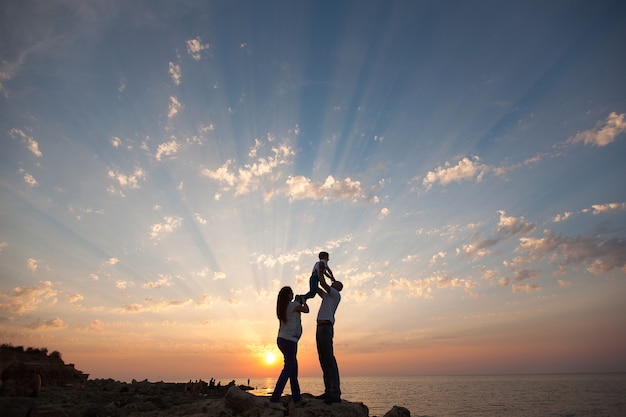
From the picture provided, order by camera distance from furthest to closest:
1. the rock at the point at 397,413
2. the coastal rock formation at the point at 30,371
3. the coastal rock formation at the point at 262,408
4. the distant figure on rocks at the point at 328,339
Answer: the rock at the point at 397,413, the coastal rock formation at the point at 30,371, the distant figure on rocks at the point at 328,339, the coastal rock formation at the point at 262,408

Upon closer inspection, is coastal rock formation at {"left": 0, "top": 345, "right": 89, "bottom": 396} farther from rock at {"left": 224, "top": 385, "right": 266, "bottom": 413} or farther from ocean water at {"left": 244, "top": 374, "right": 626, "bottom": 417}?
ocean water at {"left": 244, "top": 374, "right": 626, "bottom": 417}

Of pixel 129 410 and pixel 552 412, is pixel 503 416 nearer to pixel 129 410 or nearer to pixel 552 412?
pixel 552 412

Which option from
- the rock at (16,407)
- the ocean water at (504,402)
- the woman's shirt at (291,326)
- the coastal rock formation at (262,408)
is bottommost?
the ocean water at (504,402)

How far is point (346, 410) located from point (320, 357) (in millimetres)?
1337

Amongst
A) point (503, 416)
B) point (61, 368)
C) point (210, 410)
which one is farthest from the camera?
point (503, 416)

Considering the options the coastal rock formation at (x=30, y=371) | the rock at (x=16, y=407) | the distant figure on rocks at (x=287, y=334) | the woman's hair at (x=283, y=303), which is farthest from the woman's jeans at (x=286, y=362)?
the coastal rock formation at (x=30, y=371)

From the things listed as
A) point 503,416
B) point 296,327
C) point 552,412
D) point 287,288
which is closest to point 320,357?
point 296,327

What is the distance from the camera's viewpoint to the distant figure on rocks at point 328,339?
8441mm

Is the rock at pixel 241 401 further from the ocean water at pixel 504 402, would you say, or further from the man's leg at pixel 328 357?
the ocean water at pixel 504 402

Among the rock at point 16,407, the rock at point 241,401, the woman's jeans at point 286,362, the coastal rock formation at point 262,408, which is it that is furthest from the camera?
the woman's jeans at point 286,362

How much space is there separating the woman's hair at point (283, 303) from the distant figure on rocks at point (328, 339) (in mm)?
953

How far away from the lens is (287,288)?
827 centimetres

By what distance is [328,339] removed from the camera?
8609mm

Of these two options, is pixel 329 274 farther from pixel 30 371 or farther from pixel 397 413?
pixel 30 371
